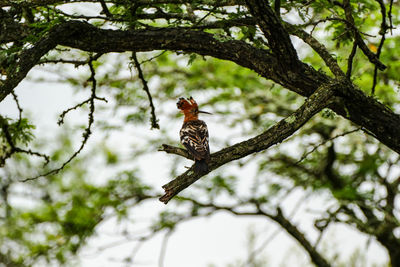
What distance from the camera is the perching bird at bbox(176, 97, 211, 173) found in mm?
3328

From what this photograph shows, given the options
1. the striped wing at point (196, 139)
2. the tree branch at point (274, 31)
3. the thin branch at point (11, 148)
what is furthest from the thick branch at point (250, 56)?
the thin branch at point (11, 148)

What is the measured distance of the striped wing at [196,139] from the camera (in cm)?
367

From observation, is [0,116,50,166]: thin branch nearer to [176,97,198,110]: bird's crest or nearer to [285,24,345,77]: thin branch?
[176,97,198,110]: bird's crest

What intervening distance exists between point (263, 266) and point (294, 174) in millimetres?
5265

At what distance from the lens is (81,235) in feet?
25.4

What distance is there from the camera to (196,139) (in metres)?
4.15

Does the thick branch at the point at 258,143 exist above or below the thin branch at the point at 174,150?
below

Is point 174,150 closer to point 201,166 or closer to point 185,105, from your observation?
point 201,166

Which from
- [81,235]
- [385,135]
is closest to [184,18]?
[385,135]

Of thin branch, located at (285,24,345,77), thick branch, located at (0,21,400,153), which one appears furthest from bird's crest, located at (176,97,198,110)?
thin branch, located at (285,24,345,77)

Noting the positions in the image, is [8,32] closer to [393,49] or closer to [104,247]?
[104,247]

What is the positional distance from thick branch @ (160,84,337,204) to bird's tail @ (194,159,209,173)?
4cm

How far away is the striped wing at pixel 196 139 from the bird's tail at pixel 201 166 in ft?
0.31

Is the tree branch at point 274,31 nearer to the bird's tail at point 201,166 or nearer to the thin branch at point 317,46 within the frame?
the thin branch at point 317,46
